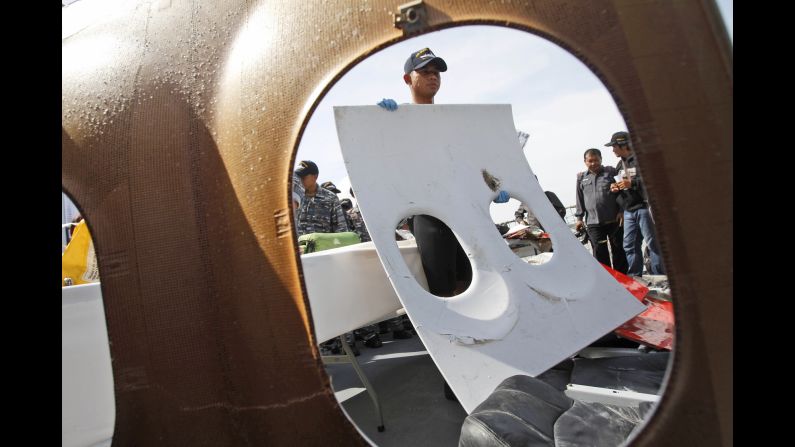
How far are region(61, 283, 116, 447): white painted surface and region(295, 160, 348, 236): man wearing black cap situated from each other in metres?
2.34

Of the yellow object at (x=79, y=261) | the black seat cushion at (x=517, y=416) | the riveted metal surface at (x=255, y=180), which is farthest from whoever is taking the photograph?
the yellow object at (x=79, y=261)

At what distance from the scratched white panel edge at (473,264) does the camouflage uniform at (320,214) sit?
1405mm

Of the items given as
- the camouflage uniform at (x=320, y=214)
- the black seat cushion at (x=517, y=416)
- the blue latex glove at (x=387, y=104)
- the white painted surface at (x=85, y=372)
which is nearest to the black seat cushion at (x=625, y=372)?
the black seat cushion at (x=517, y=416)

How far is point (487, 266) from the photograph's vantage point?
2.48 meters

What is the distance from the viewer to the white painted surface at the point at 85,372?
1127 mm

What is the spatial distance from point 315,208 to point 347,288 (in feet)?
5.76

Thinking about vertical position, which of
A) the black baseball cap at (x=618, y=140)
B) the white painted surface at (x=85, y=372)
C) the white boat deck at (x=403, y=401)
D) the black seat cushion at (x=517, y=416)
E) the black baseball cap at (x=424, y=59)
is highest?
the black baseball cap at (x=424, y=59)

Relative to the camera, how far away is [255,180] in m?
0.92

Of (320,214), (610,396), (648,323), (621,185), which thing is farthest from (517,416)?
(621,185)

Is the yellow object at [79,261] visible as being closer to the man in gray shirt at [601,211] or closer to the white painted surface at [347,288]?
the white painted surface at [347,288]

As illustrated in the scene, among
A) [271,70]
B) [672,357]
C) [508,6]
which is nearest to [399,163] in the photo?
[271,70]

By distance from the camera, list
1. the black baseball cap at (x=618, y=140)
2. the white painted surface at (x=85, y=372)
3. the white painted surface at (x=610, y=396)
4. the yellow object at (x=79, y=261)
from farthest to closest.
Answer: the black baseball cap at (x=618, y=140)
the white painted surface at (x=610, y=396)
the yellow object at (x=79, y=261)
the white painted surface at (x=85, y=372)

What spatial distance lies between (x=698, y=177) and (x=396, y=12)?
63cm

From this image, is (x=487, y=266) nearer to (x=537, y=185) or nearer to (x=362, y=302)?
(x=362, y=302)
